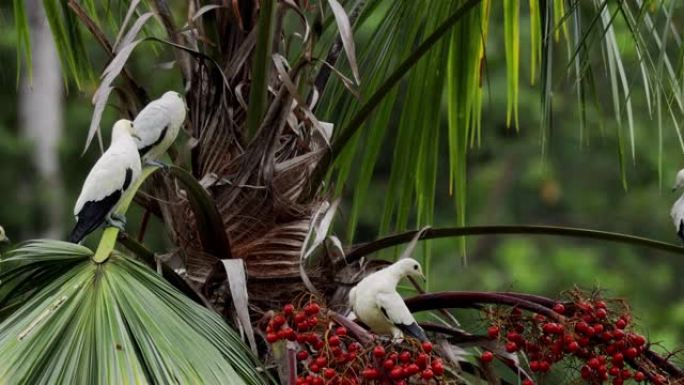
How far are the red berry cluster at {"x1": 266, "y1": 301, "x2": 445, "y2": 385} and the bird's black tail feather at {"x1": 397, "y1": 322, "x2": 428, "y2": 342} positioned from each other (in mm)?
115

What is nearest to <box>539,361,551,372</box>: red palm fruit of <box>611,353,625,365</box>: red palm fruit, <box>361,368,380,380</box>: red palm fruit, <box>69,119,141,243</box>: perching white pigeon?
<box>611,353,625,365</box>: red palm fruit

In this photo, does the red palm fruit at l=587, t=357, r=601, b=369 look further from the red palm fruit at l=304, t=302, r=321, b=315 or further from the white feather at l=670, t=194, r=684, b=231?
the white feather at l=670, t=194, r=684, b=231

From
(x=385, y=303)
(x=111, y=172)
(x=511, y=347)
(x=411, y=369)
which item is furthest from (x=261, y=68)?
(x=411, y=369)

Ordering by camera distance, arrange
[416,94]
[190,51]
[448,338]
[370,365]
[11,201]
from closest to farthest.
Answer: [370,365] → [448,338] → [190,51] → [416,94] → [11,201]

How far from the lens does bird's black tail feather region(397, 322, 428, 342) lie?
101 inches

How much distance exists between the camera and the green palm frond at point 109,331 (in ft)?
7.43

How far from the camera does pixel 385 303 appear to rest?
8.68 feet

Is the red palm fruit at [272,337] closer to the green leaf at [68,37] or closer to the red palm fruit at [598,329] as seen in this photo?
the red palm fruit at [598,329]

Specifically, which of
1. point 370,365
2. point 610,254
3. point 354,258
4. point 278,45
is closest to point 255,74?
point 278,45

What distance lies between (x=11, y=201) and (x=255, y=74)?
5.53 m

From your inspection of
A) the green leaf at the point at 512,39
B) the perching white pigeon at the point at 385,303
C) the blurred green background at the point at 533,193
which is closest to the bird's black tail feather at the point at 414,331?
the perching white pigeon at the point at 385,303

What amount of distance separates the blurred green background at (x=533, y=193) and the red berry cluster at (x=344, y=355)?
19.7 ft

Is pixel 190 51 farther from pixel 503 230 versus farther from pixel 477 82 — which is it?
pixel 477 82

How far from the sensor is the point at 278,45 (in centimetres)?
298
